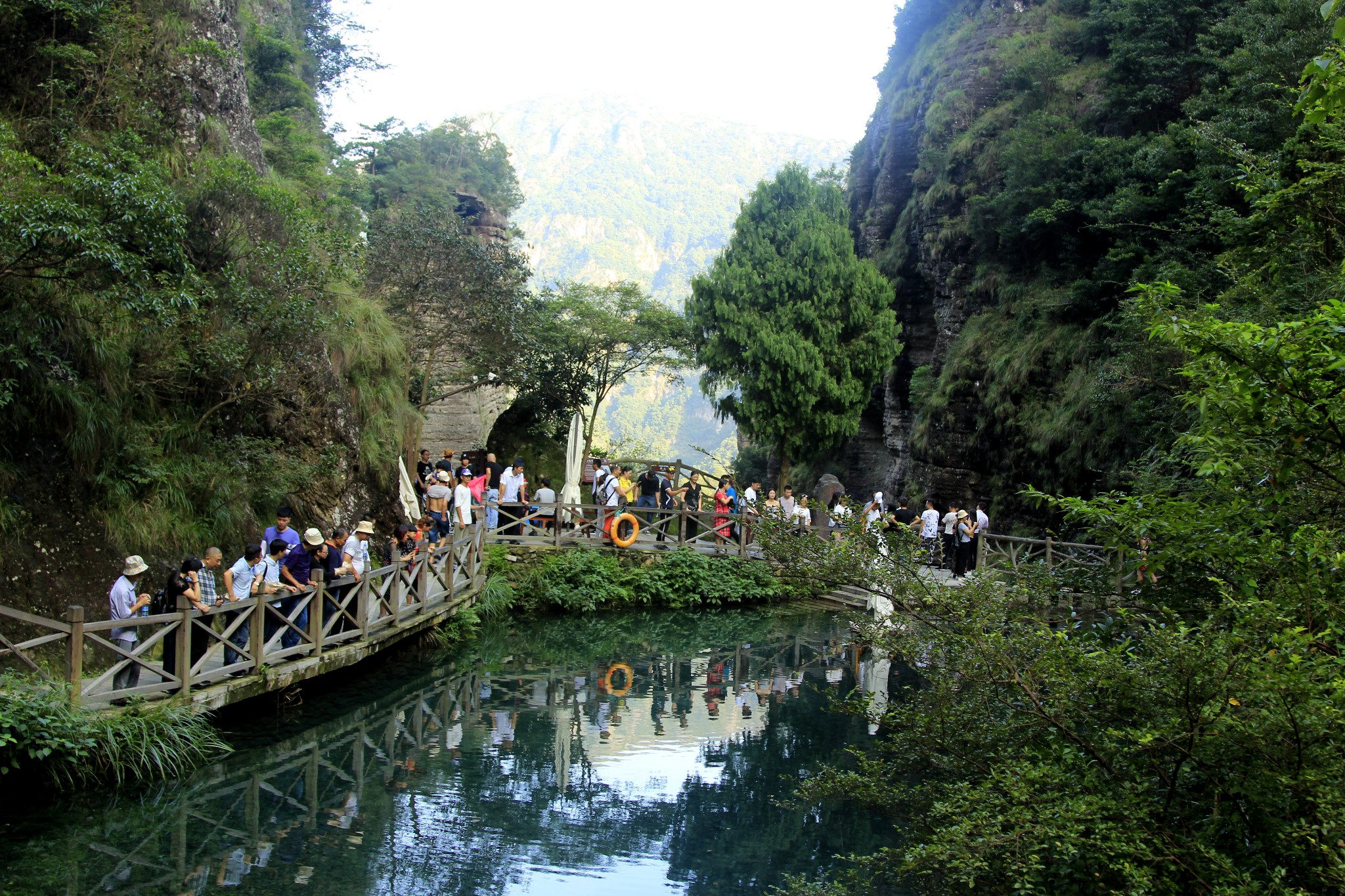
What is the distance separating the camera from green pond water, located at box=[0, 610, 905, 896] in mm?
7430

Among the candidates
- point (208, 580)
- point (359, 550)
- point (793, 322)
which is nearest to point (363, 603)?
point (359, 550)

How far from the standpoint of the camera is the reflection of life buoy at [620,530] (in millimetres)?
18969

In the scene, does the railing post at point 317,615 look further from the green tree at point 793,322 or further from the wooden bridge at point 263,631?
the green tree at point 793,322

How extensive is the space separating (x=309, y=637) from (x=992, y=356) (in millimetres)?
19347

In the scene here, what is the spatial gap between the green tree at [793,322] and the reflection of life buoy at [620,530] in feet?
30.2

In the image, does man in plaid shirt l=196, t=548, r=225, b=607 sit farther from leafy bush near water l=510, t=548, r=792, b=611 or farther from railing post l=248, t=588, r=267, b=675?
leafy bush near water l=510, t=548, r=792, b=611

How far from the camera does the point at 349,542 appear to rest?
12273 mm

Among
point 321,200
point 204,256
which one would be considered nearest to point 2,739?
point 204,256

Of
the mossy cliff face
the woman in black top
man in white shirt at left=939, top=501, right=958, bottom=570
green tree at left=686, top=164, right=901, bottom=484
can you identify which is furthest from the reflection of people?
green tree at left=686, top=164, right=901, bottom=484

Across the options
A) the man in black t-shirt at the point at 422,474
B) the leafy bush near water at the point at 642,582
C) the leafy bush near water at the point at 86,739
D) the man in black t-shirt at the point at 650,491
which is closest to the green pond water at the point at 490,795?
the leafy bush near water at the point at 86,739

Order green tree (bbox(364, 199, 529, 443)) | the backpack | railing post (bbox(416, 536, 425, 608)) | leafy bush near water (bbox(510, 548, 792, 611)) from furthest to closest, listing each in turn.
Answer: green tree (bbox(364, 199, 529, 443))
leafy bush near water (bbox(510, 548, 792, 611))
railing post (bbox(416, 536, 425, 608))
the backpack

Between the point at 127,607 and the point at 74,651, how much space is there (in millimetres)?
839

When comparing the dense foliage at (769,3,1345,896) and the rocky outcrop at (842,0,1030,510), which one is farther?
the rocky outcrop at (842,0,1030,510)

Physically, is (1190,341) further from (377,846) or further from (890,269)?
(890,269)
